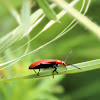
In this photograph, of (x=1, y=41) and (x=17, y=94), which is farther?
(x=17, y=94)

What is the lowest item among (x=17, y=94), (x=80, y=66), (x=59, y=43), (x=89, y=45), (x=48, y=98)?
(x=80, y=66)

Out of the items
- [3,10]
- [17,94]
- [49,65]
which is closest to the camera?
[49,65]

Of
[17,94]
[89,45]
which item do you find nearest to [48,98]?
[17,94]

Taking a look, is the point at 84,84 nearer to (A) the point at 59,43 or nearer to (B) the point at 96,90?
(B) the point at 96,90

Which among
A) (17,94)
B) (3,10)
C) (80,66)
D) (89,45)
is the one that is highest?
(3,10)

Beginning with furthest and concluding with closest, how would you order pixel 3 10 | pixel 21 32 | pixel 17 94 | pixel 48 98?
1. pixel 3 10
2. pixel 48 98
3. pixel 17 94
4. pixel 21 32

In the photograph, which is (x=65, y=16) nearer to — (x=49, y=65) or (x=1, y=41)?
(x=1, y=41)

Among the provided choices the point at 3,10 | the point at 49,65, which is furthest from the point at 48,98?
the point at 3,10

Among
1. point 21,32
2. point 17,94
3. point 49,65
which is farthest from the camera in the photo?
point 17,94

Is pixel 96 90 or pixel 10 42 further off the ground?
pixel 10 42
